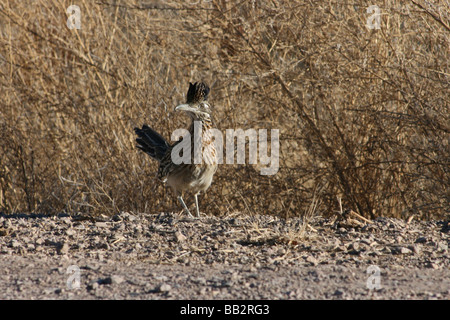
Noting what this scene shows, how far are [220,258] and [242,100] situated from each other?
154 inches

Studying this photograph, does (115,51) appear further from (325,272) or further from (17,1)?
(325,272)

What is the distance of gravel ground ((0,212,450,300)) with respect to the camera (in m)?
3.79

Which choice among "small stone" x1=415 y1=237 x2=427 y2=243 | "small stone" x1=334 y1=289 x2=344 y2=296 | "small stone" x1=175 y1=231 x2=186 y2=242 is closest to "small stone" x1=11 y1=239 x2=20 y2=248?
"small stone" x1=175 y1=231 x2=186 y2=242

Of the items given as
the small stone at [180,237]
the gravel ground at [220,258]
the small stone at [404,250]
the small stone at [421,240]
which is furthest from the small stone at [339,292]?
the small stone at [180,237]

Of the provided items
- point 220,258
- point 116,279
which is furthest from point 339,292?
point 116,279

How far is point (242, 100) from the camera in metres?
8.16

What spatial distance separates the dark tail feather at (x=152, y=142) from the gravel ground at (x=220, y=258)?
1509 millimetres

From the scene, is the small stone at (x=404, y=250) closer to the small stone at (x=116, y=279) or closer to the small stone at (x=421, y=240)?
the small stone at (x=421, y=240)

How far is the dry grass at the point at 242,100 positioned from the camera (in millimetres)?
6922

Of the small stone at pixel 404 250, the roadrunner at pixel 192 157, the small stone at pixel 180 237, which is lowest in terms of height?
the small stone at pixel 404 250

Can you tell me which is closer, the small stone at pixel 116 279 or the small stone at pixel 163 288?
the small stone at pixel 163 288

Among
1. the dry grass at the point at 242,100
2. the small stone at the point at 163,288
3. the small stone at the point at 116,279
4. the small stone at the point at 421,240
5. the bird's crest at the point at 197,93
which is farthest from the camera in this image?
the dry grass at the point at 242,100

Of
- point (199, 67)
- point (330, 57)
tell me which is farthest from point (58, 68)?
point (330, 57)

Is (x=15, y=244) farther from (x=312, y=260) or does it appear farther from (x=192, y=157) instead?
(x=312, y=260)
